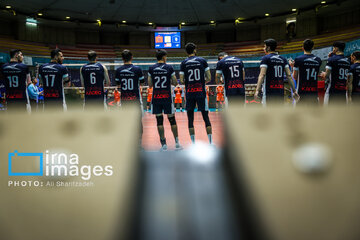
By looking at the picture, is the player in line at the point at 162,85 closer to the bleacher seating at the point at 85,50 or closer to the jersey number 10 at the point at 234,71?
the jersey number 10 at the point at 234,71

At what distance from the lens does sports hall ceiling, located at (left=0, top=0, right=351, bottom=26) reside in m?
18.5

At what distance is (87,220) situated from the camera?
1.92ft

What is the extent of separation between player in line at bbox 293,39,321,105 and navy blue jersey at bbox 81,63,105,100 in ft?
13.8

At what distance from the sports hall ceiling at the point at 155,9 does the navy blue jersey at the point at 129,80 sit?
625 inches

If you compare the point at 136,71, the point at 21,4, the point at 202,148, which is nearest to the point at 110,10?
the point at 21,4

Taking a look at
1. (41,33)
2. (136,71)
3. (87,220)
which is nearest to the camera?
(87,220)

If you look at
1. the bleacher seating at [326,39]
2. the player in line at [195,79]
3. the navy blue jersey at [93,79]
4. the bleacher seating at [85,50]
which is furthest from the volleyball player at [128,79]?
the bleacher seating at [85,50]

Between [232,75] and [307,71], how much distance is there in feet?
5.25

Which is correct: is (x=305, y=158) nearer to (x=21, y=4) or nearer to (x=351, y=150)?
(x=351, y=150)

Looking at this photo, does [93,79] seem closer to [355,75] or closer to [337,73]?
[337,73]

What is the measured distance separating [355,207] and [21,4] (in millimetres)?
23137

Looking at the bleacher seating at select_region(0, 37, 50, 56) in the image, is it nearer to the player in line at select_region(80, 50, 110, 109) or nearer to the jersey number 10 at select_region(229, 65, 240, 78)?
the player in line at select_region(80, 50, 110, 109)

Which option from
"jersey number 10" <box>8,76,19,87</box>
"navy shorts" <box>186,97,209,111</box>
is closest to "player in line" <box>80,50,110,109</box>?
"jersey number 10" <box>8,76,19,87</box>

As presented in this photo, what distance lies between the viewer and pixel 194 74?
479cm
